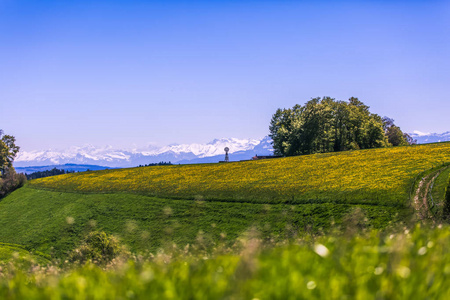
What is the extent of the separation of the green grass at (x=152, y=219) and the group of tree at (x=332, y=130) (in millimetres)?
44932

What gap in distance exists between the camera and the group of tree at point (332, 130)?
77.4 m

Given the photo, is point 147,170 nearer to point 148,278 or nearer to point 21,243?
point 21,243

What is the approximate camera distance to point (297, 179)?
4288 cm

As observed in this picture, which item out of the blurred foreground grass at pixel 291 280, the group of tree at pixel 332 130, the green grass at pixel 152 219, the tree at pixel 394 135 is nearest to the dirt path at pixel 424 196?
the green grass at pixel 152 219

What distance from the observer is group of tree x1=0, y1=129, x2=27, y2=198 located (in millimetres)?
72062

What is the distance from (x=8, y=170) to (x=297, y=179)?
226ft

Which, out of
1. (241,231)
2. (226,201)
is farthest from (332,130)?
(241,231)

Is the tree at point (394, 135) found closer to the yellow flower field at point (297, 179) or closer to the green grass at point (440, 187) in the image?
the yellow flower field at point (297, 179)

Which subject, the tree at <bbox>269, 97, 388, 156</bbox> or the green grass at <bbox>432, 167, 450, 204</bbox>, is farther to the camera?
the tree at <bbox>269, 97, 388, 156</bbox>

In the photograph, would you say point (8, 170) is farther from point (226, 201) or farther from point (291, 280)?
point (291, 280)

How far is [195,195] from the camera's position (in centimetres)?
4466

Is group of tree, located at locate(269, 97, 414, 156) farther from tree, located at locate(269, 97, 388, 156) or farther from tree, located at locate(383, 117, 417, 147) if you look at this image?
tree, located at locate(383, 117, 417, 147)

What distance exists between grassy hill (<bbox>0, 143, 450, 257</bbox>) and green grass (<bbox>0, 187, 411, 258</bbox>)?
11 centimetres

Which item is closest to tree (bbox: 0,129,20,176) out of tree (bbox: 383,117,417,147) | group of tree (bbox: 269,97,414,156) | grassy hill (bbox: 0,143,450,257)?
grassy hill (bbox: 0,143,450,257)
